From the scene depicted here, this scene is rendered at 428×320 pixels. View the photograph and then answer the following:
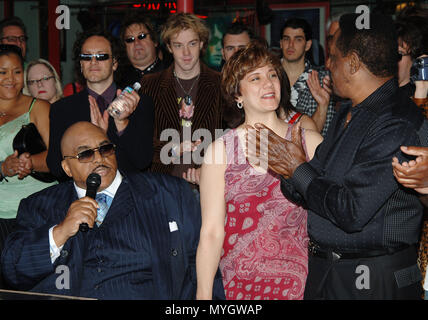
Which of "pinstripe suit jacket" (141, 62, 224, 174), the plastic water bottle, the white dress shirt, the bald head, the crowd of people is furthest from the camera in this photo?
"pinstripe suit jacket" (141, 62, 224, 174)

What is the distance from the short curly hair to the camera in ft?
7.01

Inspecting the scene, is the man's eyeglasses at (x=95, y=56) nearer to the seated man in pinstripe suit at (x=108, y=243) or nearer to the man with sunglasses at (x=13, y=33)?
the seated man in pinstripe suit at (x=108, y=243)

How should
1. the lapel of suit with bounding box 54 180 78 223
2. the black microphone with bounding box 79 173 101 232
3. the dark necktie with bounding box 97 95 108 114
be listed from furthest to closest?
the dark necktie with bounding box 97 95 108 114, the lapel of suit with bounding box 54 180 78 223, the black microphone with bounding box 79 173 101 232

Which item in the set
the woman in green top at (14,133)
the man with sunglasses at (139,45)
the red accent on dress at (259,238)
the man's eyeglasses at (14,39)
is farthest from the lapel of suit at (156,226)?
the man's eyeglasses at (14,39)

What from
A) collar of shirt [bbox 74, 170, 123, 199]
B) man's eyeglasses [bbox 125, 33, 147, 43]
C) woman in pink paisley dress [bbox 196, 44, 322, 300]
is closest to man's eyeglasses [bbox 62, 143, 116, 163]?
collar of shirt [bbox 74, 170, 123, 199]

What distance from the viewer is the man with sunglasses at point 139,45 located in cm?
468

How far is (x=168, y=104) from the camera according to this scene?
385 centimetres

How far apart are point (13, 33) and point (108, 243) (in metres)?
3.20

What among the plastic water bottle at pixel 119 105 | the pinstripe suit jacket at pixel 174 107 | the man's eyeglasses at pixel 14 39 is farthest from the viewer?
the man's eyeglasses at pixel 14 39

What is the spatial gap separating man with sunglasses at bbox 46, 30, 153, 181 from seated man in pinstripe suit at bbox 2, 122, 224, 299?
618mm

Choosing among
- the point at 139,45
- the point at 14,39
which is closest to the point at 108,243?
the point at 139,45

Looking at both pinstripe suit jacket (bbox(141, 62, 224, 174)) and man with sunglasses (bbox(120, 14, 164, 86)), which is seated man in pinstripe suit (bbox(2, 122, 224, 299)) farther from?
man with sunglasses (bbox(120, 14, 164, 86))

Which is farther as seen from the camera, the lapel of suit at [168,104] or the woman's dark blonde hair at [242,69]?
the lapel of suit at [168,104]

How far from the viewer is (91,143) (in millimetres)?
2811
